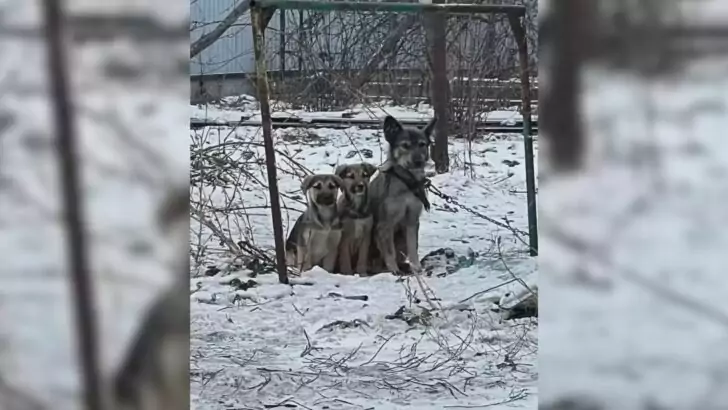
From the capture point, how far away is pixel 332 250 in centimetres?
306

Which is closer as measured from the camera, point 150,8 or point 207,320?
point 150,8

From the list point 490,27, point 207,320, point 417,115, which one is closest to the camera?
point 207,320

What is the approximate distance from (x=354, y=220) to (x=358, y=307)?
452 millimetres

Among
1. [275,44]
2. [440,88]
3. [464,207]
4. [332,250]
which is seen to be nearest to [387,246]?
[332,250]

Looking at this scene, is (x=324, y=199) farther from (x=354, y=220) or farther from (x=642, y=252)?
(x=642, y=252)

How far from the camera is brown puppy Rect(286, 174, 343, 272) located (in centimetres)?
300

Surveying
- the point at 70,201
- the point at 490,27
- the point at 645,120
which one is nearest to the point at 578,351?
the point at 645,120

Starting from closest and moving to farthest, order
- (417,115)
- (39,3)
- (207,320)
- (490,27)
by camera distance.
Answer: (39,3) → (207,320) → (490,27) → (417,115)

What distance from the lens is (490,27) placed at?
9.67 feet

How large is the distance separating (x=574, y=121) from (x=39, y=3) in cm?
56

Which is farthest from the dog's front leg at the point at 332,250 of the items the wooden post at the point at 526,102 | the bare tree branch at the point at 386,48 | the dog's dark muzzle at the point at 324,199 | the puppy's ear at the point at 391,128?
the wooden post at the point at 526,102

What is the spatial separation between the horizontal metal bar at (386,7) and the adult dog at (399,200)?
588mm

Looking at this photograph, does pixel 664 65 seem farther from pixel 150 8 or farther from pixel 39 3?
pixel 39 3

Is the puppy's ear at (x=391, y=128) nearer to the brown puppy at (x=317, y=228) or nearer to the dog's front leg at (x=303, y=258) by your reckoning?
the brown puppy at (x=317, y=228)
